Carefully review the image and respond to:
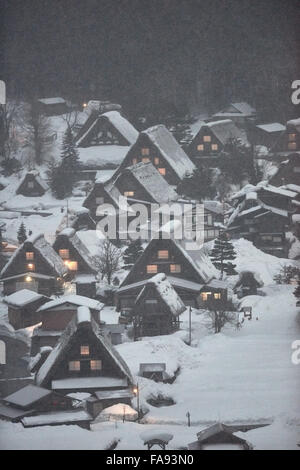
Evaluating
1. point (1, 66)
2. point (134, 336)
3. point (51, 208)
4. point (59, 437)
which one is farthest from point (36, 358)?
point (1, 66)

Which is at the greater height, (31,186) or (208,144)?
(208,144)

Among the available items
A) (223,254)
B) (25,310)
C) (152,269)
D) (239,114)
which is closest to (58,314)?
(25,310)

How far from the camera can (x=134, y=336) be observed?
1115 inches

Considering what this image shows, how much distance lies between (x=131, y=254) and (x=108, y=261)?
2.69 ft

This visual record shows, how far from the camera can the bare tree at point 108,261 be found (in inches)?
1264

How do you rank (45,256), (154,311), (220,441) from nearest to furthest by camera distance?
(220,441) → (154,311) → (45,256)

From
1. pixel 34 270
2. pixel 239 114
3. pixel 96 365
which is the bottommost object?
pixel 96 365

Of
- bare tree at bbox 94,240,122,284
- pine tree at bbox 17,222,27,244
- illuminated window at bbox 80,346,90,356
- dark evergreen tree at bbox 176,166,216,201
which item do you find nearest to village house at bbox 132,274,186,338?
bare tree at bbox 94,240,122,284

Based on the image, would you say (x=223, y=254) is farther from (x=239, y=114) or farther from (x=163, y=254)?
(x=239, y=114)

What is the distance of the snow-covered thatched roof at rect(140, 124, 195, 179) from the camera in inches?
1565

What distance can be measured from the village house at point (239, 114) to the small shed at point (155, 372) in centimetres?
2281

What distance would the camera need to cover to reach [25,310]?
2955cm
